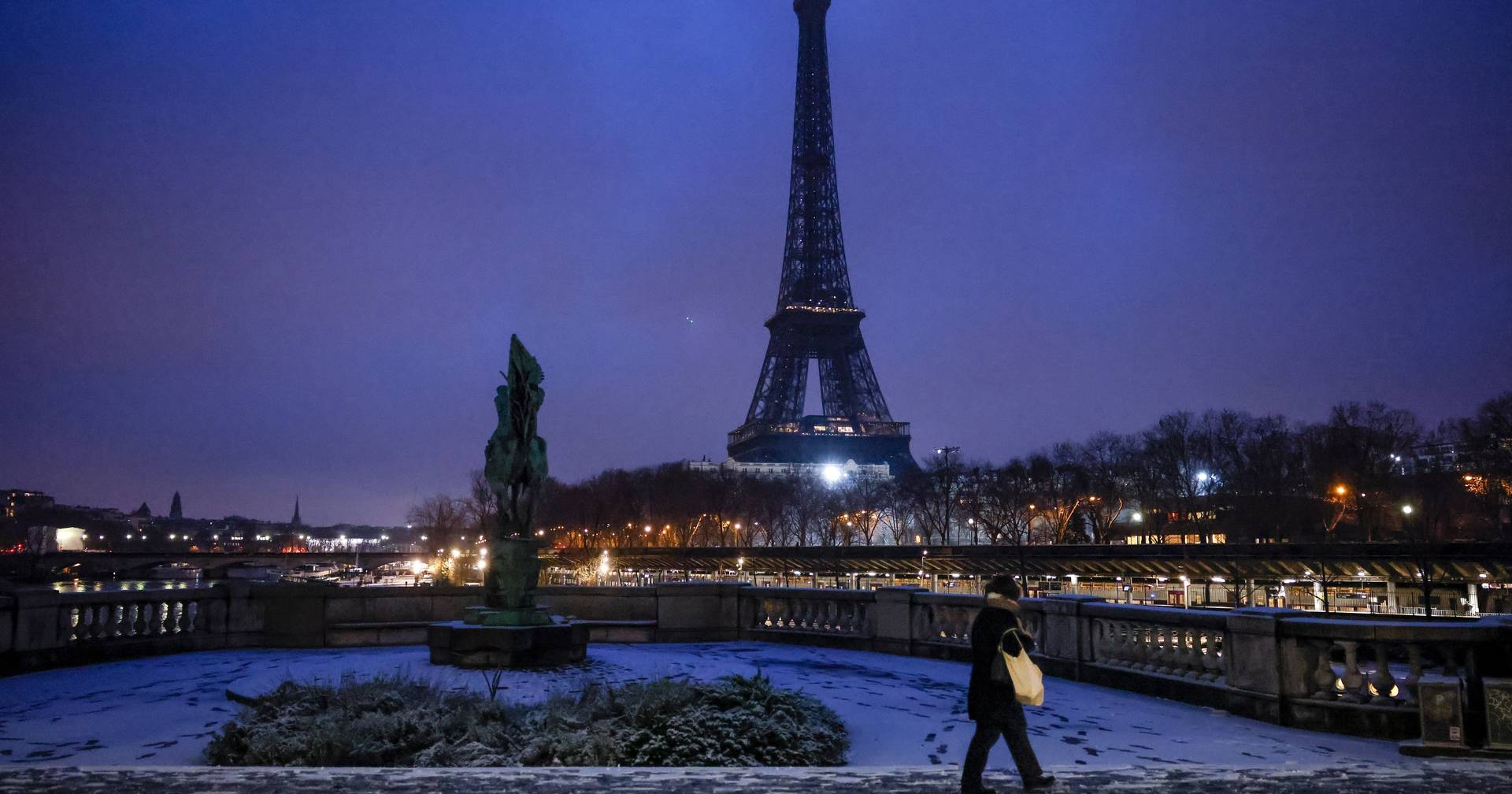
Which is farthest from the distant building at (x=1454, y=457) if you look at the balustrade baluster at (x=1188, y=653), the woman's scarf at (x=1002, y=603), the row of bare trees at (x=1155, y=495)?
the woman's scarf at (x=1002, y=603)

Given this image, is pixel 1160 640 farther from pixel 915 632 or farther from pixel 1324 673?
pixel 915 632

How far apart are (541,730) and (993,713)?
15.8ft

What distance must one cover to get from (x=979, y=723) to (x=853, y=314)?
137231mm

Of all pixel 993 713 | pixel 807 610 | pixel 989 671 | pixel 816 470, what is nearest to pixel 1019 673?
pixel 989 671

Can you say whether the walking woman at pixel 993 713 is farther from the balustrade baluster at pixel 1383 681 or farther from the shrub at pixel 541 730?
the balustrade baluster at pixel 1383 681

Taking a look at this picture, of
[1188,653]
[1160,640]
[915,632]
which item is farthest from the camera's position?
[915,632]

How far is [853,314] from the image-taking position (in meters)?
145

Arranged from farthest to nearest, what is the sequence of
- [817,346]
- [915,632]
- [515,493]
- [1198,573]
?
[817,346] → [1198,573] → [915,632] → [515,493]

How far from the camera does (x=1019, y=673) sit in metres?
8.77

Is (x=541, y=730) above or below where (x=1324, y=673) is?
below

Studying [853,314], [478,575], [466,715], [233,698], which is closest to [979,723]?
[466,715]

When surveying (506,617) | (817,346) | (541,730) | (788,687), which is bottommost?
(788,687)

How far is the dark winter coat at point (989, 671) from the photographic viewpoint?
8859mm

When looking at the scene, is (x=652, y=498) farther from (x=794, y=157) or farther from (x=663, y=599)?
(x=663, y=599)
